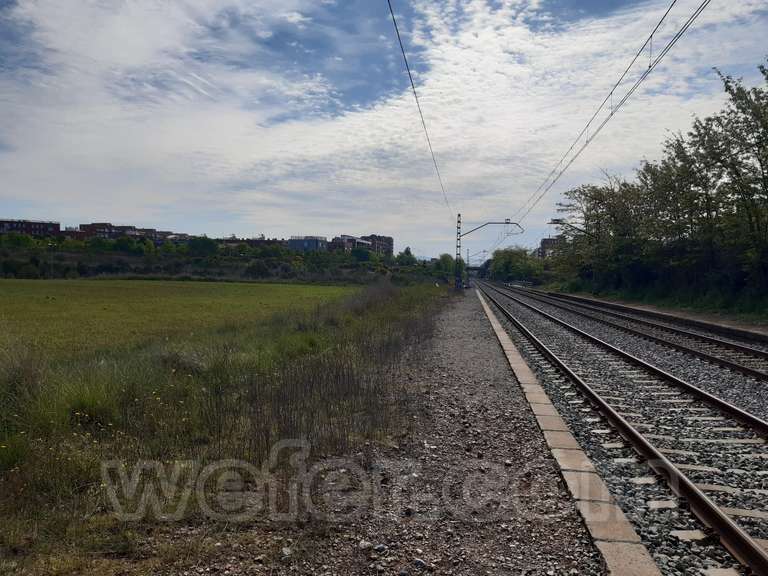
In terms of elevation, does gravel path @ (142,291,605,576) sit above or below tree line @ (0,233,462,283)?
below

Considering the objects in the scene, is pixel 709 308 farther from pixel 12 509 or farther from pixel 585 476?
pixel 12 509

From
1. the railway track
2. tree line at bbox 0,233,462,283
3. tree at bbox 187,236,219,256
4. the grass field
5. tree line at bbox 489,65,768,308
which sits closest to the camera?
the grass field

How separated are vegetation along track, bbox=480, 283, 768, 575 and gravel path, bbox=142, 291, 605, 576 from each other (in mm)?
993

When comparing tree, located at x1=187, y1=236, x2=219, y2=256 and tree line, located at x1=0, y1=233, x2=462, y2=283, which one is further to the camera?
tree, located at x1=187, y1=236, x2=219, y2=256

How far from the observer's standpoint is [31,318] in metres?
28.8

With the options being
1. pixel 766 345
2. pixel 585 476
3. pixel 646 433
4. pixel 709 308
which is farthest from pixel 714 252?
pixel 585 476

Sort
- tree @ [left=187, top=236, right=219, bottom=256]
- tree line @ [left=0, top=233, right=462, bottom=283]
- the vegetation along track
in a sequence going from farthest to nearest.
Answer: tree @ [left=187, top=236, right=219, bottom=256]
tree line @ [left=0, top=233, right=462, bottom=283]
the vegetation along track

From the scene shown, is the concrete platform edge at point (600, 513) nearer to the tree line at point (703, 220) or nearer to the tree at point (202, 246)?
the tree line at point (703, 220)

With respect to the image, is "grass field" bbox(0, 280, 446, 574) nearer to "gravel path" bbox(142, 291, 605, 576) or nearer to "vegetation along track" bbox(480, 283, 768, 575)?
"gravel path" bbox(142, 291, 605, 576)

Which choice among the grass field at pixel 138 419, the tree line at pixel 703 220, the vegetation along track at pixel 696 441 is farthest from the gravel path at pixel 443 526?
the tree line at pixel 703 220

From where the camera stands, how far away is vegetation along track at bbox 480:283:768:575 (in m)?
4.52

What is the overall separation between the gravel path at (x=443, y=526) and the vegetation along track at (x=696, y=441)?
0.99m

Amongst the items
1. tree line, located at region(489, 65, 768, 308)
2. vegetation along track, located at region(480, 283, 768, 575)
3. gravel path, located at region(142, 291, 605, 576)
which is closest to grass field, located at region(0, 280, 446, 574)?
gravel path, located at region(142, 291, 605, 576)

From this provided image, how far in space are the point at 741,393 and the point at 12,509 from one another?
9935mm
